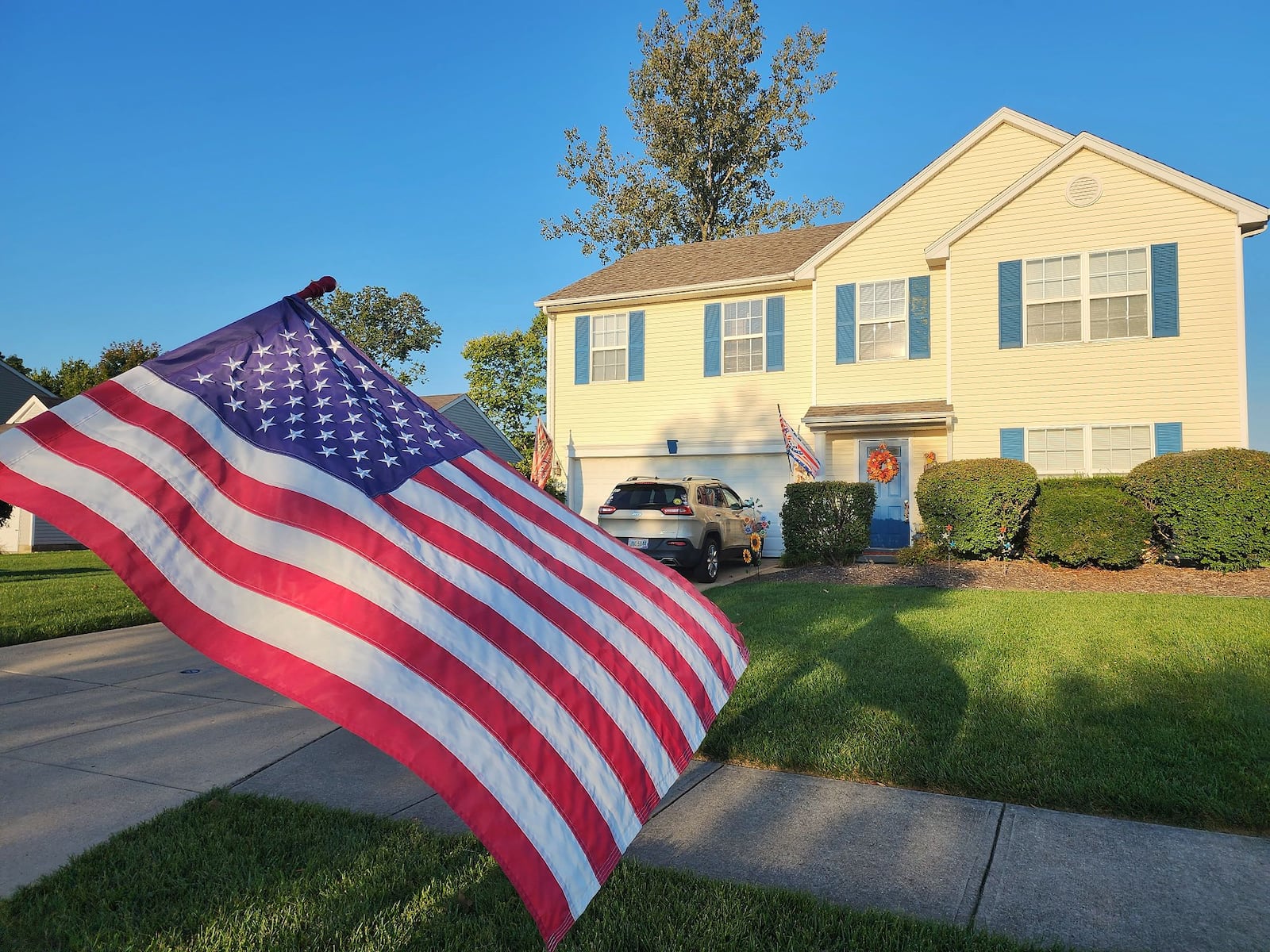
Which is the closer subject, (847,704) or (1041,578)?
(847,704)

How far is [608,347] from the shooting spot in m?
19.7

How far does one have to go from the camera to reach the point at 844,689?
19.4 ft

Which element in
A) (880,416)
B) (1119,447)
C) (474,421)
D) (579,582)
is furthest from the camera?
(474,421)

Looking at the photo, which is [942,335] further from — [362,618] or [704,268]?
[362,618]

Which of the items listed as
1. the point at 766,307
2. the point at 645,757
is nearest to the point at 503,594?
the point at 645,757

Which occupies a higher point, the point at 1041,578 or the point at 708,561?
the point at 708,561

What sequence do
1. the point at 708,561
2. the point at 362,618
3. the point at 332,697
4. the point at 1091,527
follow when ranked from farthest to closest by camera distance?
the point at 708,561 → the point at 1091,527 → the point at 362,618 → the point at 332,697

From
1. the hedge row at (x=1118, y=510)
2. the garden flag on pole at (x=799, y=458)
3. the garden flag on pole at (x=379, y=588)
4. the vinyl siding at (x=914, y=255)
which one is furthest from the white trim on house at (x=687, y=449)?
the garden flag on pole at (x=379, y=588)

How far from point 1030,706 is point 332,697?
491 centimetres

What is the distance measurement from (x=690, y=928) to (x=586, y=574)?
129 cm

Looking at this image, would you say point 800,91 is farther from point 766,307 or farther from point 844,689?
point 844,689

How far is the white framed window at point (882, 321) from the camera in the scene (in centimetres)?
1653

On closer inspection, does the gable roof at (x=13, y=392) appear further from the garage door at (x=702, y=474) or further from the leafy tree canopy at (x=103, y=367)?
the garage door at (x=702, y=474)

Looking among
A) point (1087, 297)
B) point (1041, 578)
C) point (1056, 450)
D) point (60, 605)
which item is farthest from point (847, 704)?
point (1087, 297)
